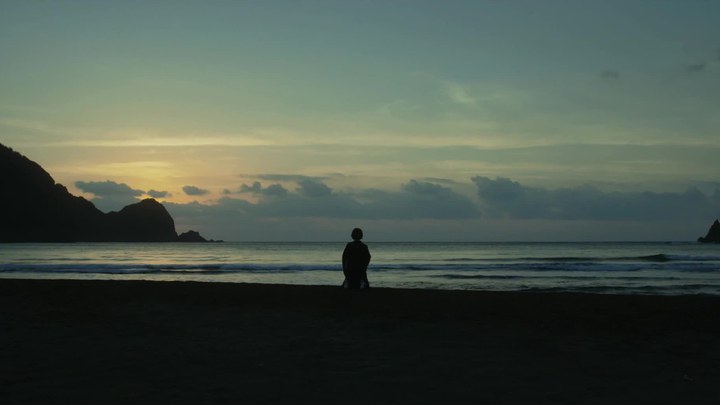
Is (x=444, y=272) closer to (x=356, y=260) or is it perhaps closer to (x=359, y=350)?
(x=356, y=260)

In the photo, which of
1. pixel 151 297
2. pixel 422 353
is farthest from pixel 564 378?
pixel 151 297

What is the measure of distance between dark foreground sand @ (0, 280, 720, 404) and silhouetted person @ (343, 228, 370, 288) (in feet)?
2.96

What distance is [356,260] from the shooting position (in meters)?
16.3

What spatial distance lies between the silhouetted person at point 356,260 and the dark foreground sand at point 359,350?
0.90 metres

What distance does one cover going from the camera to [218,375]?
7.40 meters

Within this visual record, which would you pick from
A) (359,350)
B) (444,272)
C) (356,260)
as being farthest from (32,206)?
(359,350)

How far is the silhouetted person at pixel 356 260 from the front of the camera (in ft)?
52.8

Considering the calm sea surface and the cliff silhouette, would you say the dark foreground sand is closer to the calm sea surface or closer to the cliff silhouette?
the calm sea surface

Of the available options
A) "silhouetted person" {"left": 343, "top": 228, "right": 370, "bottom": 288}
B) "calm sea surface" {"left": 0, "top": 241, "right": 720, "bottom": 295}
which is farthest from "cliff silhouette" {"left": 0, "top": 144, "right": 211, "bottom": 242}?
"silhouetted person" {"left": 343, "top": 228, "right": 370, "bottom": 288}

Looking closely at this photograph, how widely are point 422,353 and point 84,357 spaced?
462 centimetres

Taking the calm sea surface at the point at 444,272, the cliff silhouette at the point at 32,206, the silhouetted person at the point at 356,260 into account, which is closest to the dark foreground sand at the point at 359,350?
the silhouetted person at the point at 356,260

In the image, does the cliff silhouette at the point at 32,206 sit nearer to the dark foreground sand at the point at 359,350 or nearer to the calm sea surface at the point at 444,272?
the calm sea surface at the point at 444,272

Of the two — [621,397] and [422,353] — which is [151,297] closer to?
[422,353]

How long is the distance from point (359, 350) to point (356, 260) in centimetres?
732
